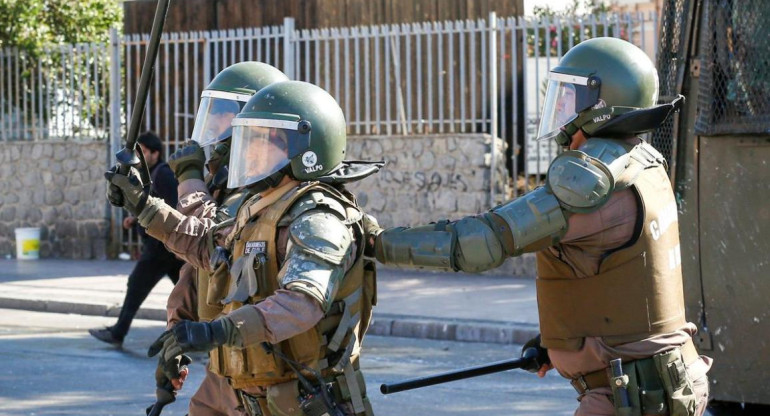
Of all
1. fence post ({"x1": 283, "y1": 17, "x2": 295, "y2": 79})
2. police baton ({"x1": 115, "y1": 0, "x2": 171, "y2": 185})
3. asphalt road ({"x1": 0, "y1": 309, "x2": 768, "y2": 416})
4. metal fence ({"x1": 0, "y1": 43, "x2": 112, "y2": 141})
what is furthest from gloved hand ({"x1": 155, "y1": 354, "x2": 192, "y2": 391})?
metal fence ({"x1": 0, "y1": 43, "x2": 112, "y2": 141})

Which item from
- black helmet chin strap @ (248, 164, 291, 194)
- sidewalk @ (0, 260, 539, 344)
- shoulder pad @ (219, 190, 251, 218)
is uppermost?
black helmet chin strap @ (248, 164, 291, 194)

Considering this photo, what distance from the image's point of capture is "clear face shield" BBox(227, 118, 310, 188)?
146 inches

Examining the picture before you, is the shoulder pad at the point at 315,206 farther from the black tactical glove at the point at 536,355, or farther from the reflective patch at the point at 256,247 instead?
the black tactical glove at the point at 536,355

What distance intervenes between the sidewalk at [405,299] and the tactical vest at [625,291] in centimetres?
650

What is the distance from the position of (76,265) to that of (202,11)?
377 cm

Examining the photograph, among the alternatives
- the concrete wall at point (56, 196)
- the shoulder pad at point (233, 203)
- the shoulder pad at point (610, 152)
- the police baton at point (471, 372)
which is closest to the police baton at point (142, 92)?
the shoulder pad at point (233, 203)

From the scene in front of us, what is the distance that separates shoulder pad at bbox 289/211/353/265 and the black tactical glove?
2.68 ft

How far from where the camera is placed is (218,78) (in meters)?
4.98

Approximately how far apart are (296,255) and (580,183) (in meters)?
0.80

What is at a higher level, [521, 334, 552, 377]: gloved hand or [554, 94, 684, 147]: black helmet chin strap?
[554, 94, 684, 147]: black helmet chin strap

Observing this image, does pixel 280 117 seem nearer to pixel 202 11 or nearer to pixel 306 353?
pixel 306 353

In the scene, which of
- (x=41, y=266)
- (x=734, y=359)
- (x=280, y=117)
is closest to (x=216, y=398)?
(x=280, y=117)

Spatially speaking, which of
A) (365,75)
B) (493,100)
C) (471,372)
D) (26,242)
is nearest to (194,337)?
(471,372)

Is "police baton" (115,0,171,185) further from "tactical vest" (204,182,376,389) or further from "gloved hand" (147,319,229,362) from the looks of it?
"gloved hand" (147,319,229,362)
